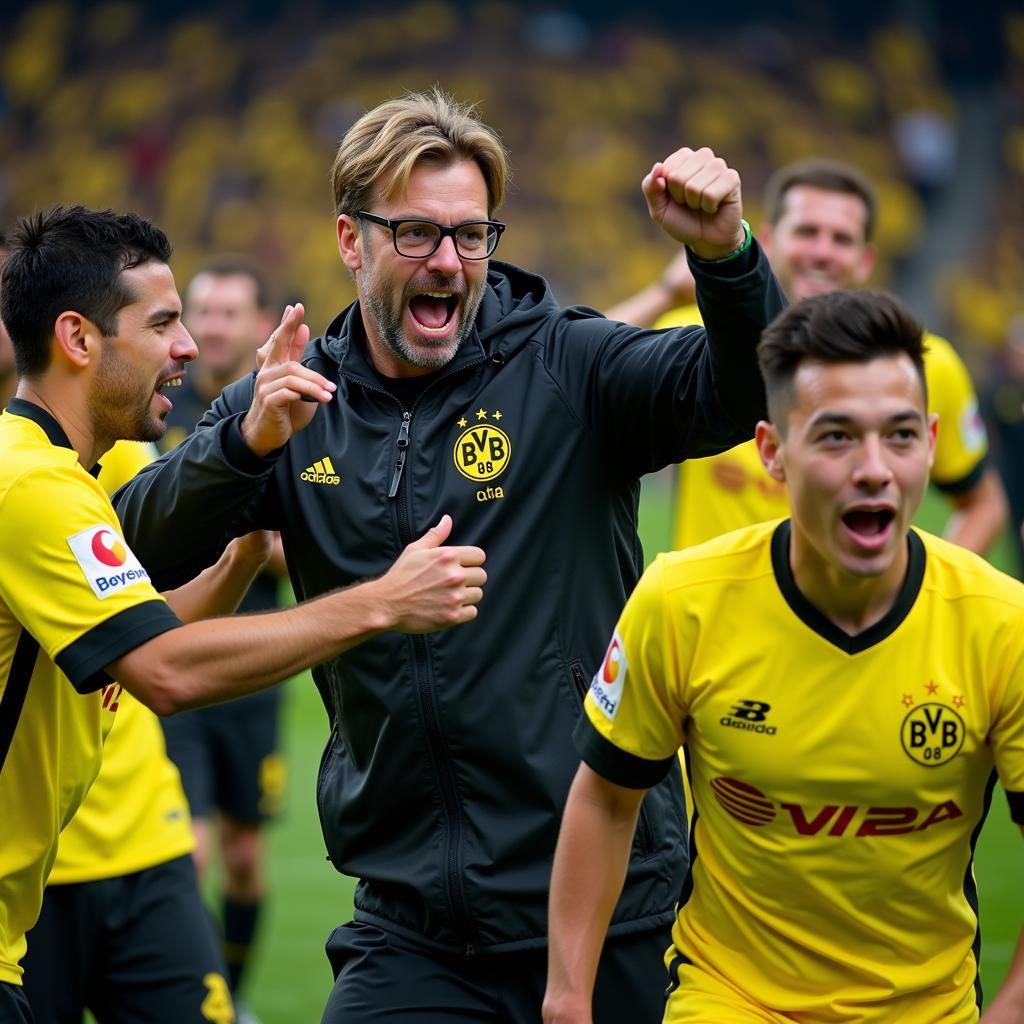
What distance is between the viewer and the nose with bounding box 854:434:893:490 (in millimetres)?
2941

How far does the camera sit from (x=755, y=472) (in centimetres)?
580

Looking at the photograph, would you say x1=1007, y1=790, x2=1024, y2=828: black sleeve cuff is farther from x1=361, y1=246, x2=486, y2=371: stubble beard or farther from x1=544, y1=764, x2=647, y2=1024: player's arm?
x1=361, y1=246, x2=486, y2=371: stubble beard

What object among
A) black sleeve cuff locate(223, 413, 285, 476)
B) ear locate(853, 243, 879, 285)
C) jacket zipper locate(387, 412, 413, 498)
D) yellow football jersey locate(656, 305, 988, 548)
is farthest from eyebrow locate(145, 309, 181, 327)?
ear locate(853, 243, 879, 285)

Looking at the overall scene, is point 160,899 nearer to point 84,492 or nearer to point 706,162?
point 84,492

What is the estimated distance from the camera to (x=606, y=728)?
10.6ft

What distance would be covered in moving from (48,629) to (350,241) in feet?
4.08

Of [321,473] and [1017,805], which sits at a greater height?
[321,473]

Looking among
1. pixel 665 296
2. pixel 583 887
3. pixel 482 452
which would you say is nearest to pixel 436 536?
pixel 482 452

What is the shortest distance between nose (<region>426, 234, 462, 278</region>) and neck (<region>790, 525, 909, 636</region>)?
43.3 inches

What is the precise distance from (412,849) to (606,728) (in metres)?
0.68

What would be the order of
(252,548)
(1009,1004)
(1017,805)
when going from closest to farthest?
(1009,1004) < (1017,805) < (252,548)

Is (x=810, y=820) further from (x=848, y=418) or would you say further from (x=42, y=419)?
(x=42, y=419)

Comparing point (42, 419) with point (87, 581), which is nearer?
point (87, 581)

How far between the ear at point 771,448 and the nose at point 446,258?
890 mm
